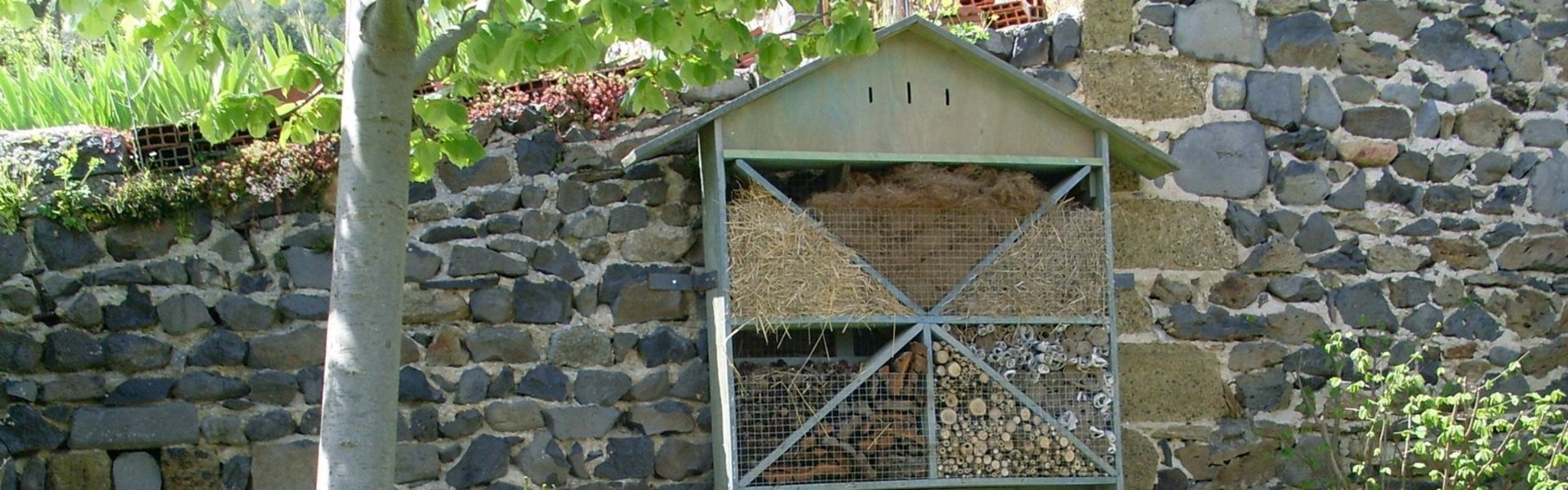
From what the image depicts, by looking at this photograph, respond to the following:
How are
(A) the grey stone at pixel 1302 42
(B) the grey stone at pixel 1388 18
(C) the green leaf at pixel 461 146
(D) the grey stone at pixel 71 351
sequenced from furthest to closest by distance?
(B) the grey stone at pixel 1388 18
(A) the grey stone at pixel 1302 42
(D) the grey stone at pixel 71 351
(C) the green leaf at pixel 461 146

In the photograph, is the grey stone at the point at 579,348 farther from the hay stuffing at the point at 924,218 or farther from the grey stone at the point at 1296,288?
the grey stone at the point at 1296,288

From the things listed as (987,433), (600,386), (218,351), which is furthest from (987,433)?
(218,351)

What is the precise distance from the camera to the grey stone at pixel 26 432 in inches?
219

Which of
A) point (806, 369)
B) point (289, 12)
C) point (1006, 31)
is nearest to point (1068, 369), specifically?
point (806, 369)

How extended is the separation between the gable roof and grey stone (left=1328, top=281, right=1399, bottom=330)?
1.00m

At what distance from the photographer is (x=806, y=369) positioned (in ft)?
Answer: 19.1

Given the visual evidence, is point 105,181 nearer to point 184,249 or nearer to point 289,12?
point 184,249

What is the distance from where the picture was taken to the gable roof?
5684 mm

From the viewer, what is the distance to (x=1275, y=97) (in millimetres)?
6750

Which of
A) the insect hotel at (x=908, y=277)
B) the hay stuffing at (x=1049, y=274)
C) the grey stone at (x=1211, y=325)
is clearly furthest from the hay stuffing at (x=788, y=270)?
the grey stone at (x=1211, y=325)

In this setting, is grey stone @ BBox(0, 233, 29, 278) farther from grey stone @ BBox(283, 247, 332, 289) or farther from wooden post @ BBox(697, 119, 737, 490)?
wooden post @ BBox(697, 119, 737, 490)

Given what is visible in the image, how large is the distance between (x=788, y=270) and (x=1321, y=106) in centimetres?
257

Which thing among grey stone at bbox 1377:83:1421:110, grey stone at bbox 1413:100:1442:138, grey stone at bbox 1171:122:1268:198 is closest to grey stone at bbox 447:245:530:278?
grey stone at bbox 1171:122:1268:198

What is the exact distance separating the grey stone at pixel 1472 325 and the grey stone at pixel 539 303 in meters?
3.60
